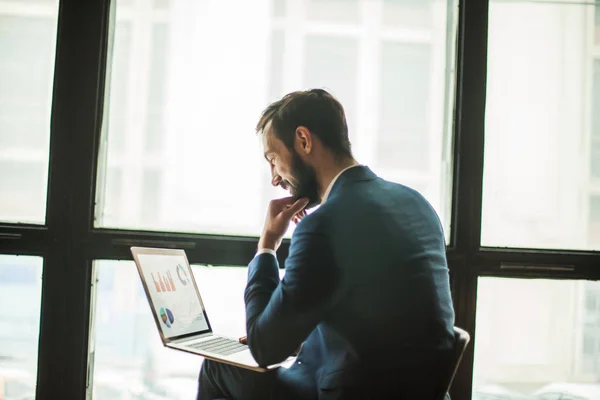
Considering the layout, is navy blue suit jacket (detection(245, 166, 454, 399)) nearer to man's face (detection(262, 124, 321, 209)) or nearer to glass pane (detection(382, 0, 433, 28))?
man's face (detection(262, 124, 321, 209))

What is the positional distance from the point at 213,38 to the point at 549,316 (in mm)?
1612

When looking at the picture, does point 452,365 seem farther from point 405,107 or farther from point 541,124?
point 541,124

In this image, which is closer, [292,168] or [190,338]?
[292,168]

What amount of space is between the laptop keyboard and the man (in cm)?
17

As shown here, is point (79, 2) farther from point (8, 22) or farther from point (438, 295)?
point (438, 295)

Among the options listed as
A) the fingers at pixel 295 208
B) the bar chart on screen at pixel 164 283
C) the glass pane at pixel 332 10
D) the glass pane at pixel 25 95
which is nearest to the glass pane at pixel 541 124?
the glass pane at pixel 332 10

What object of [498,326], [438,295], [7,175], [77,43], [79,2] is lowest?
[498,326]

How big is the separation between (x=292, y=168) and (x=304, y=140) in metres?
0.09

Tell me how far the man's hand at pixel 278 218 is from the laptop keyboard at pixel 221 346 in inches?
11.2

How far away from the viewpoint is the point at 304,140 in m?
1.41

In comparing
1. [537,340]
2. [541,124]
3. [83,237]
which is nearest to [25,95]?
[83,237]

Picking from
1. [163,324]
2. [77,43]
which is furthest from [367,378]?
[77,43]

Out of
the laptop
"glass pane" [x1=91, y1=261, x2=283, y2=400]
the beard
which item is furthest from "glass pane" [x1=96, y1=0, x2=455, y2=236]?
the beard

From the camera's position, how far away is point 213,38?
6.56 ft
